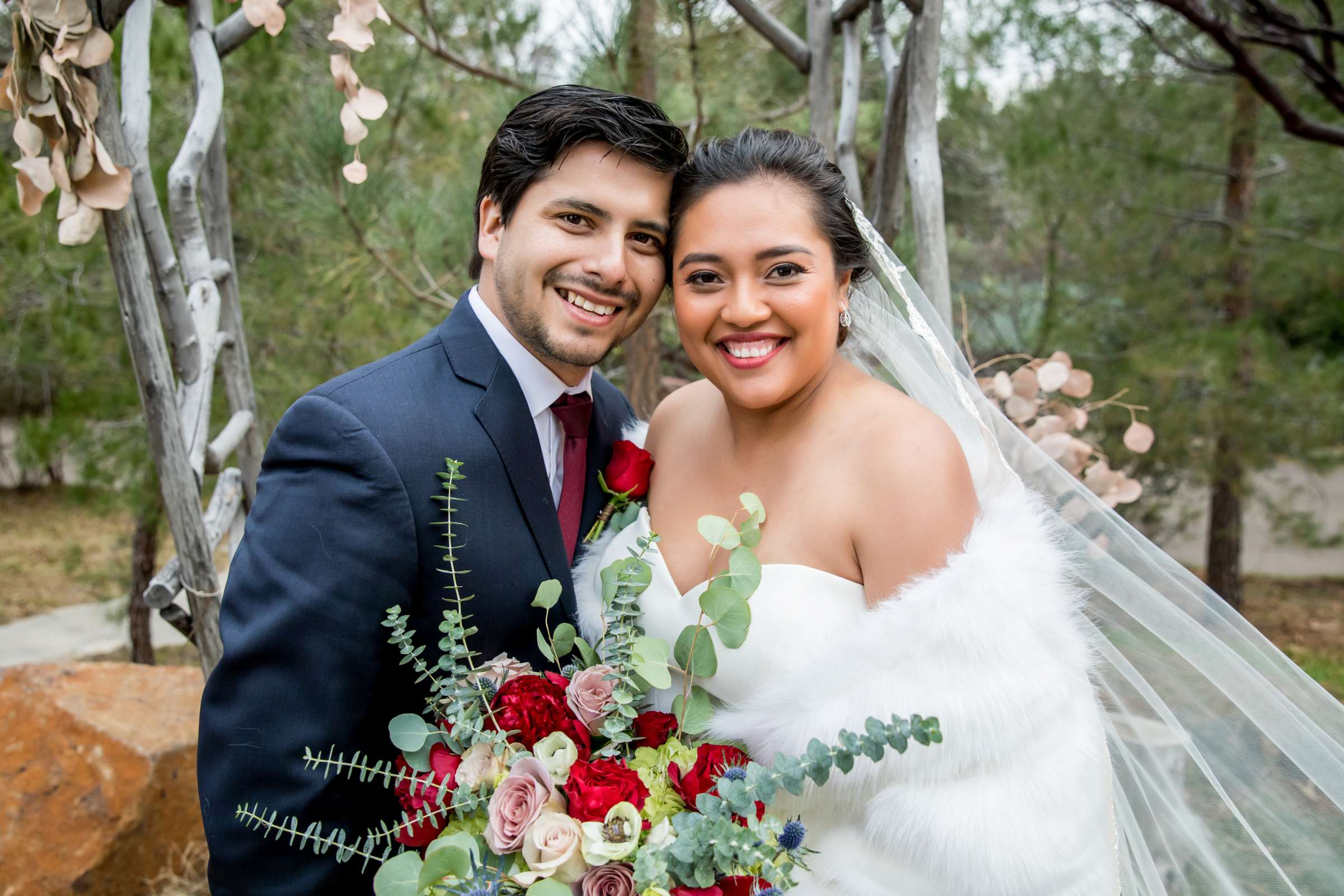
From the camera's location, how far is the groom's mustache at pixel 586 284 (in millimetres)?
2184

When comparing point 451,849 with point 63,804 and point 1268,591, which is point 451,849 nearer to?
point 63,804

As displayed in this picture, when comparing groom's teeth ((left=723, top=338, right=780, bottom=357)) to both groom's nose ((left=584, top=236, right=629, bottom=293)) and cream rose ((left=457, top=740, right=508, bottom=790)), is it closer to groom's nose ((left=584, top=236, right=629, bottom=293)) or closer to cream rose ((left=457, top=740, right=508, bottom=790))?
groom's nose ((left=584, top=236, right=629, bottom=293))

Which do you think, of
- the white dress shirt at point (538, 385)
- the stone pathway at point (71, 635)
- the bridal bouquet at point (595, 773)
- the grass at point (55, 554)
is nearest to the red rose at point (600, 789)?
the bridal bouquet at point (595, 773)

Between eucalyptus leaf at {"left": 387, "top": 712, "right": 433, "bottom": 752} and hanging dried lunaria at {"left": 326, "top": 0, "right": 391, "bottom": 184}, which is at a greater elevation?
hanging dried lunaria at {"left": 326, "top": 0, "right": 391, "bottom": 184}

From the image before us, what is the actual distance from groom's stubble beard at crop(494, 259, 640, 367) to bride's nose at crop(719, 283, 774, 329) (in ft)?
1.04

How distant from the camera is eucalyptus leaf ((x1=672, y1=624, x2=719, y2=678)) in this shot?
67.4 inches

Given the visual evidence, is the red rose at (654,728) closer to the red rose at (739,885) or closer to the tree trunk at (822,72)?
the red rose at (739,885)

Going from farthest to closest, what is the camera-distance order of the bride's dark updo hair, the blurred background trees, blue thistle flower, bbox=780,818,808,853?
the blurred background trees, the bride's dark updo hair, blue thistle flower, bbox=780,818,808,853

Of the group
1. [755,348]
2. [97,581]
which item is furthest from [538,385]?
[97,581]

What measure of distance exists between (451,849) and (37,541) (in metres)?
11.5

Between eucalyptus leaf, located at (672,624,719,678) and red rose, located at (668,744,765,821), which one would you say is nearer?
red rose, located at (668,744,765,821)

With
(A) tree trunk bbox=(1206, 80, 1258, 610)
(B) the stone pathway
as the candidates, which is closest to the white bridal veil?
(A) tree trunk bbox=(1206, 80, 1258, 610)

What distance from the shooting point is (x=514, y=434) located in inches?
83.7

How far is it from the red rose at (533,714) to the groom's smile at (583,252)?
0.80 metres
